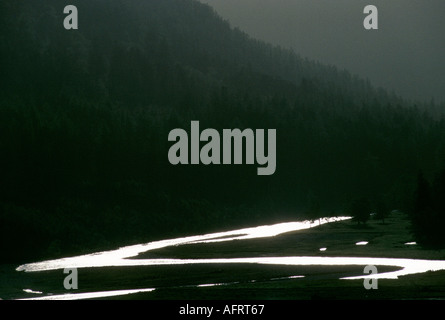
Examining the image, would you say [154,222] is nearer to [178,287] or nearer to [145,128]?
[145,128]

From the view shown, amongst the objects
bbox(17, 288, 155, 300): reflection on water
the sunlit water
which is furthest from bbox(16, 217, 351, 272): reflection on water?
bbox(17, 288, 155, 300): reflection on water

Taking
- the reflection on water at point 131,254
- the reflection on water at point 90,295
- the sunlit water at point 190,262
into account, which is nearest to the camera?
the reflection on water at point 90,295

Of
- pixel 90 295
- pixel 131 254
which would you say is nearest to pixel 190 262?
pixel 131 254

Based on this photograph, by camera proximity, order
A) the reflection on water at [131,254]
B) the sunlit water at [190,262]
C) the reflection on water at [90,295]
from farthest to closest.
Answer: the reflection on water at [131,254]
the sunlit water at [190,262]
the reflection on water at [90,295]

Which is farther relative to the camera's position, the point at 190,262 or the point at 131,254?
the point at 131,254

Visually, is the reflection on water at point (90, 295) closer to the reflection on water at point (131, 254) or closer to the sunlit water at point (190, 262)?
the sunlit water at point (190, 262)

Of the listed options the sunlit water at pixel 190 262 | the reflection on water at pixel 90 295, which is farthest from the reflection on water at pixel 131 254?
the reflection on water at pixel 90 295

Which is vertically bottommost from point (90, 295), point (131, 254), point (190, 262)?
point (90, 295)

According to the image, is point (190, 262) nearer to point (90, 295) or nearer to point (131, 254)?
point (131, 254)

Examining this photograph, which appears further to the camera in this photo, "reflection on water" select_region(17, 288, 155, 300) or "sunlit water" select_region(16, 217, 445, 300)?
"sunlit water" select_region(16, 217, 445, 300)

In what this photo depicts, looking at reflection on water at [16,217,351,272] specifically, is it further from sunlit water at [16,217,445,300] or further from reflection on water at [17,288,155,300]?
reflection on water at [17,288,155,300]

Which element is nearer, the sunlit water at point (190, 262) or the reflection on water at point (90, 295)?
the reflection on water at point (90, 295)
